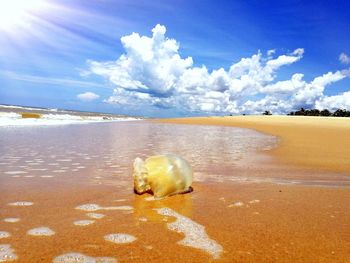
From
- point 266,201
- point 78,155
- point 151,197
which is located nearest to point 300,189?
point 266,201

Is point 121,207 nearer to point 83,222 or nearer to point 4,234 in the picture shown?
point 83,222

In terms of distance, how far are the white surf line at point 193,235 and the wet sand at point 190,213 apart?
0.16 feet

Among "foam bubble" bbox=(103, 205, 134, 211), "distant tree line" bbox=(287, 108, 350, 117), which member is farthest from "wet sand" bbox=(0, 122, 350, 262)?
"distant tree line" bbox=(287, 108, 350, 117)

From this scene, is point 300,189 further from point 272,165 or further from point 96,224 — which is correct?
point 96,224

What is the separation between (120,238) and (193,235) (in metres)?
0.57

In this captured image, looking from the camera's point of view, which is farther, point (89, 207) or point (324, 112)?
point (324, 112)

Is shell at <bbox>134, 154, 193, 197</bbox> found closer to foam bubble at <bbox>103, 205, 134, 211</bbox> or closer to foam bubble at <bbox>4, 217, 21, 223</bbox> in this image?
foam bubble at <bbox>103, 205, 134, 211</bbox>

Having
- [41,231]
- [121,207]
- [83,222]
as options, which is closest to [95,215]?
[83,222]

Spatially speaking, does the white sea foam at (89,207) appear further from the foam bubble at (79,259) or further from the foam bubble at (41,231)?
the foam bubble at (79,259)

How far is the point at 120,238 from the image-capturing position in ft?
8.65

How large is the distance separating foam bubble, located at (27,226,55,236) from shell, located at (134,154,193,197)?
1348 millimetres

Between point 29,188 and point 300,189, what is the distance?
3.35 meters

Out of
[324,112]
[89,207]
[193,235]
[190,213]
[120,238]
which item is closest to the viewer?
[120,238]

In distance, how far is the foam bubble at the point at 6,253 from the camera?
226 cm
